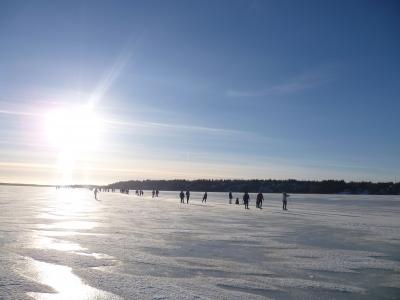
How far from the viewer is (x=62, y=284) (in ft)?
23.2

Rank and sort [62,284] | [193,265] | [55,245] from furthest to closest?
[55,245] → [193,265] → [62,284]

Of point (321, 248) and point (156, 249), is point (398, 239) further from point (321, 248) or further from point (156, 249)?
point (156, 249)

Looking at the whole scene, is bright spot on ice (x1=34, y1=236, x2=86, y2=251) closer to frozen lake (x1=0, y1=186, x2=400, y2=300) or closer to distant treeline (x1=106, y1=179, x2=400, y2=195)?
frozen lake (x1=0, y1=186, x2=400, y2=300)

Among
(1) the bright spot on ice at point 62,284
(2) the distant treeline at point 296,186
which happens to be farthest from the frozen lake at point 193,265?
(2) the distant treeline at point 296,186

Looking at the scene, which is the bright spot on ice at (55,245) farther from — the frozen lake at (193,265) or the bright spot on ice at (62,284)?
the bright spot on ice at (62,284)

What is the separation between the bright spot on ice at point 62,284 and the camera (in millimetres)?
6352

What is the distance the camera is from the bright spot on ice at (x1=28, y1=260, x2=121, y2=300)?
6.35 metres

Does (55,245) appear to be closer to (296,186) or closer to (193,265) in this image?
(193,265)

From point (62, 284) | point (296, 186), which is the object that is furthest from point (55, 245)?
point (296, 186)

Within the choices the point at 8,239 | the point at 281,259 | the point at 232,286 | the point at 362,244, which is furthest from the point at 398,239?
the point at 8,239

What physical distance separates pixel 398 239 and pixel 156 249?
778 cm

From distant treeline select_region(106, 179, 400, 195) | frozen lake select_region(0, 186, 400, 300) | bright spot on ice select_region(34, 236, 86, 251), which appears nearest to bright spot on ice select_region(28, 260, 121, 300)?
frozen lake select_region(0, 186, 400, 300)

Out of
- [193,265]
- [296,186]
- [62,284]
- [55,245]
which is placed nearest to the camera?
[62,284]

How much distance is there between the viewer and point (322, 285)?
7.49 meters
